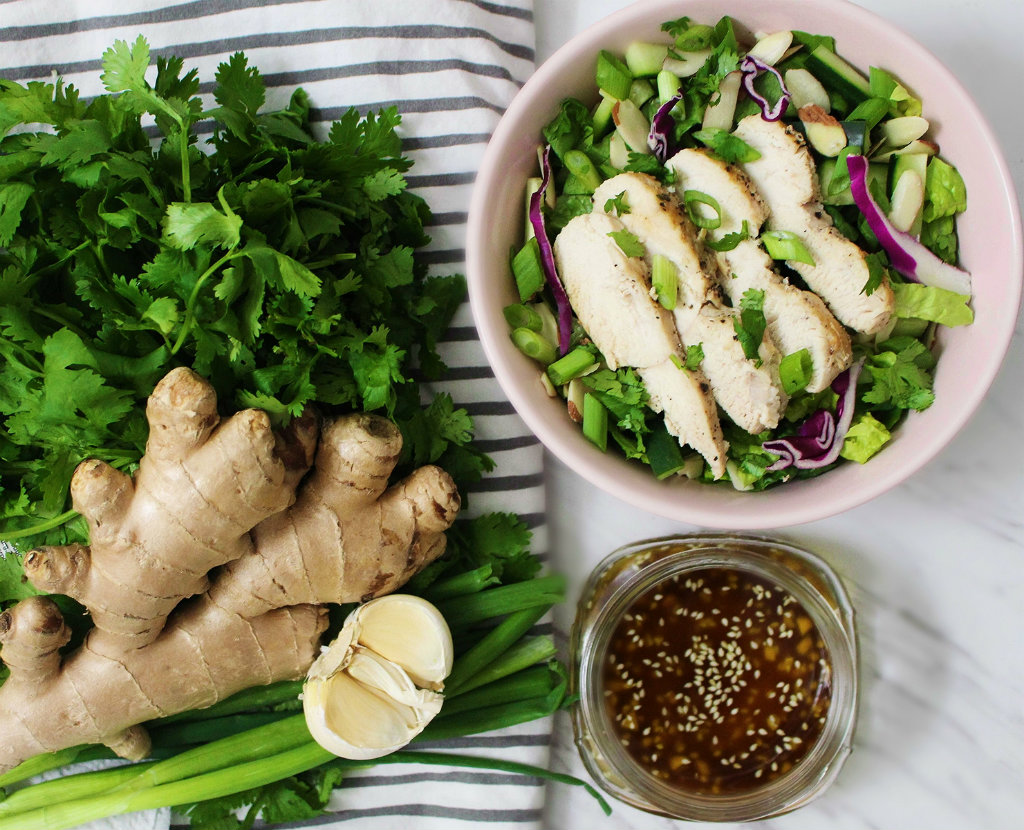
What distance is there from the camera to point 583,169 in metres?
1.17

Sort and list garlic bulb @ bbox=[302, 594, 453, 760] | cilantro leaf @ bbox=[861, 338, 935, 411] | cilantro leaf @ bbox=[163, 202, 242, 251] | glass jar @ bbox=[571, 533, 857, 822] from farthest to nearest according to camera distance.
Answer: glass jar @ bbox=[571, 533, 857, 822]
garlic bulb @ bbox=[302, 594, 453, 760]
cilantro leaf @ bbox=[861, 338, 935, 411]
cilantro leaf @ bbox=[163, 202, 242, 251]

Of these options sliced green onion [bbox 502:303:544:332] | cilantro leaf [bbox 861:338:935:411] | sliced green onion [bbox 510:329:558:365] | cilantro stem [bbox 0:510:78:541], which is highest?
sliced green onion [bbox 502:303:544:332]

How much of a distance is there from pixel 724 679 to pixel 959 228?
777 mm

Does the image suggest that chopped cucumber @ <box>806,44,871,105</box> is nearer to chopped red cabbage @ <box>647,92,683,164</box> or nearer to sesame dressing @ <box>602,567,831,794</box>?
chopped red cabbage @ <box>647,92,683,164</box>

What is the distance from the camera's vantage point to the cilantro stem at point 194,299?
3.49ft

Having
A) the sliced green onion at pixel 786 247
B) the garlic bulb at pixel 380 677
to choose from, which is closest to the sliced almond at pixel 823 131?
the sliced green onion at pixel 786 247

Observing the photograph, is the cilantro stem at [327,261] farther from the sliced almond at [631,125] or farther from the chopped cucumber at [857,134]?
the chopped cucumber at [857,134]

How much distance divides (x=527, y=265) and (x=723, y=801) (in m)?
0.91

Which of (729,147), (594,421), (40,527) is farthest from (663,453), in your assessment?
(40,527)

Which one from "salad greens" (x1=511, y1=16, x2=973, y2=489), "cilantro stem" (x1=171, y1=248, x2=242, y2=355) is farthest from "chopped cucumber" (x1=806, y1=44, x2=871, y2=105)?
"cilantro stem" (x1=171, y1=248, x2=242, y2=355)

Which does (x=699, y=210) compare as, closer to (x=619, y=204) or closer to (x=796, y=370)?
(x=619, y=204)

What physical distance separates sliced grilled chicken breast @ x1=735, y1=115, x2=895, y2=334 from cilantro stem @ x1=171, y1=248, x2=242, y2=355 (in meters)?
0.67

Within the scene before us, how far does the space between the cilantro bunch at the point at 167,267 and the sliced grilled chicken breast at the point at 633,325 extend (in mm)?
240

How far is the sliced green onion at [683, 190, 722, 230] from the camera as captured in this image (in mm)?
1125
